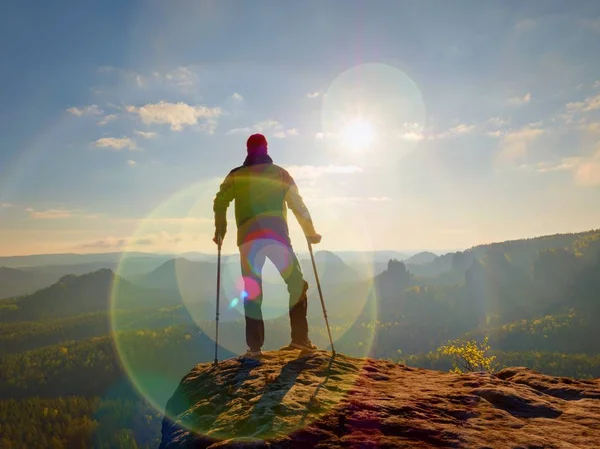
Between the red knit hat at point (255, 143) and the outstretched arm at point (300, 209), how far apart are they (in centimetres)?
112

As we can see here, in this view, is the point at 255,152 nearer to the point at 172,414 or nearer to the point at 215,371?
the point at 215,371

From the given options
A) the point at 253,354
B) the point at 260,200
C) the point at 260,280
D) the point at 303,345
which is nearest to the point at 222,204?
the point at 260,200

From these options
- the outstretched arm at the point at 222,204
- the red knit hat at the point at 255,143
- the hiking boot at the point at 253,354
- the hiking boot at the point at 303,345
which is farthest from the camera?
the red knit hat at the point at 255,143

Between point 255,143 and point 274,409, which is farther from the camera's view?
point 255,143

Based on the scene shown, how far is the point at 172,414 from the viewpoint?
7.12m

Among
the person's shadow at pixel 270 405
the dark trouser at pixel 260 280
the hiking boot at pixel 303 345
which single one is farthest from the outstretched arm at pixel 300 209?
the person's shadow at pixel 270 405

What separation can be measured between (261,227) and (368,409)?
5544 millimetres

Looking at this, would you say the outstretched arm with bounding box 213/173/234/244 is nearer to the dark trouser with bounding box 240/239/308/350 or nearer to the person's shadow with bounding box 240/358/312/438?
the dark trouser with bounding box 240/239/308/350

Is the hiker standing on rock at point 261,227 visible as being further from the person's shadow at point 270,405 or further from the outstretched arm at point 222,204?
the person's shadow at point 270,405

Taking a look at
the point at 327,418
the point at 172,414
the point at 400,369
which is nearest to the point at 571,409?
the point at 400,369

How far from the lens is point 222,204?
10344mm

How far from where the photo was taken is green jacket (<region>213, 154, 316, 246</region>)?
32.4 feet

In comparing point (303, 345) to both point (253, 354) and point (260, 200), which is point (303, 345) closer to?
point (253, 354)

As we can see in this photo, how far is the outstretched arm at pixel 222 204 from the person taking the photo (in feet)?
33.5
